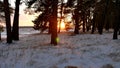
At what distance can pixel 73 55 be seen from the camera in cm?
1425

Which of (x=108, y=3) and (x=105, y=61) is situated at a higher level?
(x=108, y=3)

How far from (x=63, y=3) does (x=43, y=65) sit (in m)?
37.9

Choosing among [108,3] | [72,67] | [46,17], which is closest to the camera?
[72,67]

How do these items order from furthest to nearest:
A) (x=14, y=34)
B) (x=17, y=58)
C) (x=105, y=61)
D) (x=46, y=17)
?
(x=46, y=17)
(x=14, y=34)
(x=17, y=58)
(x=105, y=61)

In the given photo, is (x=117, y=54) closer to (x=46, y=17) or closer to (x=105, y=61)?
(x=105, y=61)

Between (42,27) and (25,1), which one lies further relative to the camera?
(42,27)

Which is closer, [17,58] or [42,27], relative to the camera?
[17,58]

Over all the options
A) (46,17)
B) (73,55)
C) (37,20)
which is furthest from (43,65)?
(37,20)

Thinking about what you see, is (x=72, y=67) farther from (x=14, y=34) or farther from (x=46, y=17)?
(x=46, y=17)

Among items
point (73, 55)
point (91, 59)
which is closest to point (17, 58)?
point (73, 55)

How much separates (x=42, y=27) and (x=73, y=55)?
116 ft

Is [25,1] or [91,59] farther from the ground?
[25,1]

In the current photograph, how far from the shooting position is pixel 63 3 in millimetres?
49406

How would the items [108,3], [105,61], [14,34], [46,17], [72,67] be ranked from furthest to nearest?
[46,17] → [108,3] → [14,34] → [105,61] → [72,67]
